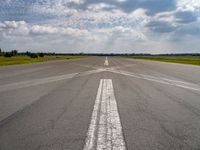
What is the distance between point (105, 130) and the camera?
12.9 feet

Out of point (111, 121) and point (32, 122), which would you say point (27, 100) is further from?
point (111, 121)

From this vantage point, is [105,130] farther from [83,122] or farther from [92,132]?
[83,122]

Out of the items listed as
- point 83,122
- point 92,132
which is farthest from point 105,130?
point 83,122

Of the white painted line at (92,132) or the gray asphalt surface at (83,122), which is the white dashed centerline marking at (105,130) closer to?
the white painted line at (92,132)

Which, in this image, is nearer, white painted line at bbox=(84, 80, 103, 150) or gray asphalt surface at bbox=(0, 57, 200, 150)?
white painted line at bbox=(84, 80, 103, 150)

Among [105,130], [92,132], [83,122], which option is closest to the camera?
[92,132]

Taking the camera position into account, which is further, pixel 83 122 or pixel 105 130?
pixel 83 122

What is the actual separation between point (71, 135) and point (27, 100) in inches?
134

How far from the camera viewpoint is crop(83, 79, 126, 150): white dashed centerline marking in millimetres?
3256

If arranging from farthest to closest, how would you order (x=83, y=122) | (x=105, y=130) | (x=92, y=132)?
(x=83, y=122)
(x=105, y=130)
(x=92, y=132)

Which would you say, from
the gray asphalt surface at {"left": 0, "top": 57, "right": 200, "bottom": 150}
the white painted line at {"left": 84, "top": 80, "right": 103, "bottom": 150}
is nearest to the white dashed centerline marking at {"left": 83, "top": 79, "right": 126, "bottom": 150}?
the white painted line at {"left": 84, "top": 80, "right": 103, "bottom": 150}

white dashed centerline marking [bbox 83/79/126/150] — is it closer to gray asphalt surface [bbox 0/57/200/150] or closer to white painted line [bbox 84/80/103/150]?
white painted line [bbox 84/80/103/150]

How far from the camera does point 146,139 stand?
350cm

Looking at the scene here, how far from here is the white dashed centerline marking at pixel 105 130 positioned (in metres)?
3.26
